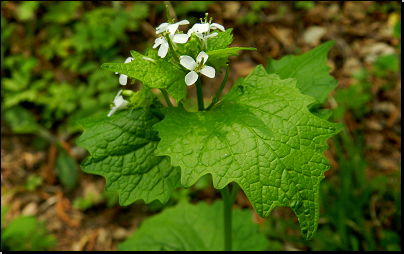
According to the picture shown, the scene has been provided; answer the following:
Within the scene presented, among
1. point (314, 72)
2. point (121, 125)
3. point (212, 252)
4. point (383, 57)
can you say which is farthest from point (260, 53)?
point (121, 125)

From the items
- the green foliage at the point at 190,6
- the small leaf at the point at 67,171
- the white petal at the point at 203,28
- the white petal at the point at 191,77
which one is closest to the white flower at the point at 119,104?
the white petal at the point at 191,77

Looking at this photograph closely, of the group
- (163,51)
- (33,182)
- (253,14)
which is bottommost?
(33,182)

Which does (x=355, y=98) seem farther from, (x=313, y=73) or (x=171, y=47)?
(x=171, y=47)

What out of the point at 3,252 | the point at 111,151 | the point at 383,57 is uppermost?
the point at 111,151

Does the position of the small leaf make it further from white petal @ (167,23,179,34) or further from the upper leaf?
white petal @ (167,23,179,34)

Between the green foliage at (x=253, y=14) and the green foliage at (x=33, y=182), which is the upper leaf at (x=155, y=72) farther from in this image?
the green foliage at (x=253, y=14)

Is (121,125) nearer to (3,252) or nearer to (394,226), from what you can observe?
(3,252)

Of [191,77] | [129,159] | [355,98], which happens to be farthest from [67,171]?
[355,98]
